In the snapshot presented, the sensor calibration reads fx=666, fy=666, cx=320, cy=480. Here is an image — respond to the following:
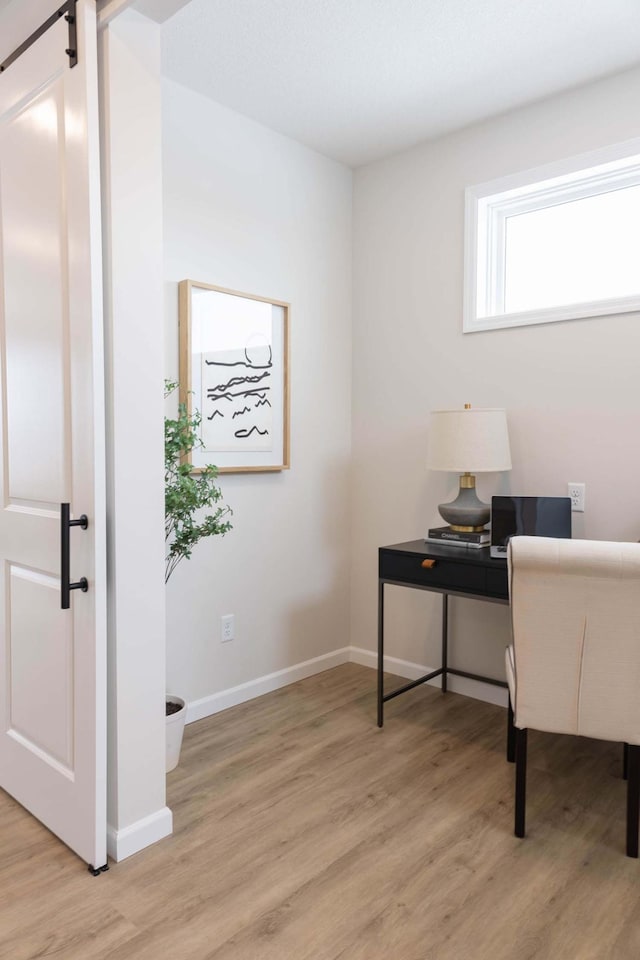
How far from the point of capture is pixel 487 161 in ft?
9.69

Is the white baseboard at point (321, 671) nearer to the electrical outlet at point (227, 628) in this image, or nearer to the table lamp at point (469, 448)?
the electrical outlet at point (227, 628)

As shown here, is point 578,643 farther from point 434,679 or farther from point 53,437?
point 53,437

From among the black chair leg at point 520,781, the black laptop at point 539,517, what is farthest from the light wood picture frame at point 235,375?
the black chair leg at point 520,781

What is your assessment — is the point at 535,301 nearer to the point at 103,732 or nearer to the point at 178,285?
the point at 178,285

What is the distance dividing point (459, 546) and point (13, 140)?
2128 millimetres

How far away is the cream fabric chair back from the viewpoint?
5.93ft

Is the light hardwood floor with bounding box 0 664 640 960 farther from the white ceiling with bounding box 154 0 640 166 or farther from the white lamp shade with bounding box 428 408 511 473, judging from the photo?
the white ceiling with bounding box 154 0 640 166

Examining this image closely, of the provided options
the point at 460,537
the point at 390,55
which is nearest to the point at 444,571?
the point at 460,537

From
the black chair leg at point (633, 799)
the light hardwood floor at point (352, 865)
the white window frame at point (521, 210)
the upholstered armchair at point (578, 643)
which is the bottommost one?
the light hardwood floor at point (352, 865)

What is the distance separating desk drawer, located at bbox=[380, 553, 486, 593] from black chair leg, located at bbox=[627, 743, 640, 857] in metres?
0.74

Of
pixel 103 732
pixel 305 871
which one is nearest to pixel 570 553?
pixel 305 871

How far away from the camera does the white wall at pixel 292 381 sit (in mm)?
2764

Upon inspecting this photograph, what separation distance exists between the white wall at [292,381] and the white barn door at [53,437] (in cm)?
69

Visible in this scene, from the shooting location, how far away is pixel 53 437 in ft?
6.37
